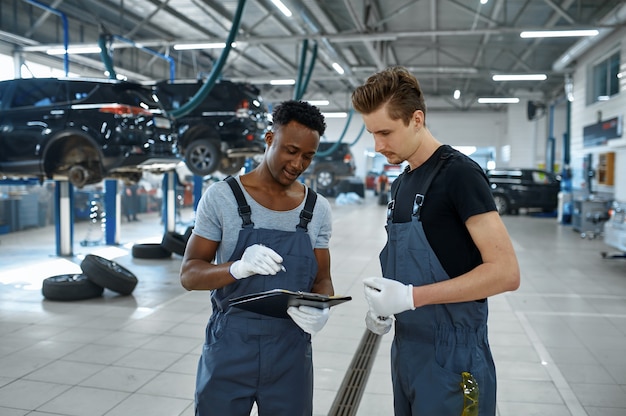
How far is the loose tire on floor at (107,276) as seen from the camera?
6.24 meters

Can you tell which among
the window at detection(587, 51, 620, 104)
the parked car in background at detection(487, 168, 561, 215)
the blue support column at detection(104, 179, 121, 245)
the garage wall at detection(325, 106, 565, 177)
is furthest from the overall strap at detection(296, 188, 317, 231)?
the garage wall at detection(325, 106, 565, 177)

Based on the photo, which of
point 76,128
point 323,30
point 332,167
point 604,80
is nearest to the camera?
point 76,128

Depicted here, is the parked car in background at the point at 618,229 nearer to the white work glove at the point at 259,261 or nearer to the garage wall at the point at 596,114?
the garage wall at the point at 596,114

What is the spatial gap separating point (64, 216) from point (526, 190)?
554 inches

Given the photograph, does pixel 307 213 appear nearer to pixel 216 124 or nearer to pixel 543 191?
pixel 216 124

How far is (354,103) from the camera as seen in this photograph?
180cm

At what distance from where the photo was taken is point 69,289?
615 centimetres

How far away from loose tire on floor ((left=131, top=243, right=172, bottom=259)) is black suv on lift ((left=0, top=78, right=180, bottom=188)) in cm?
153

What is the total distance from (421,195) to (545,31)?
36.2 ft

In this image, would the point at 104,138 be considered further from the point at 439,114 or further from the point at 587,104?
the point at 439,114

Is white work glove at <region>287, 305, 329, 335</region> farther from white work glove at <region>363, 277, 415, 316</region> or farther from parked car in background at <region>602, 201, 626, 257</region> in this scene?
parked car in background at <region>602, 201, 626, 257</region>

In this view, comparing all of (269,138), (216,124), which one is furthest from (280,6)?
(269,138)

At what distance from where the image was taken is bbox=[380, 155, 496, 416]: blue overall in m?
1.68

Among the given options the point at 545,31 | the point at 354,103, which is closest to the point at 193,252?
the point at 354,103
